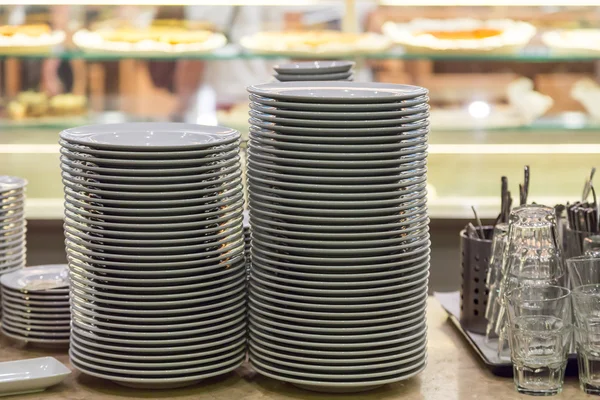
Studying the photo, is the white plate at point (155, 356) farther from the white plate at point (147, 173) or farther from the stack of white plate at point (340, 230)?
the white plate at point (147, 173)

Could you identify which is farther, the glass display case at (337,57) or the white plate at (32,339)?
the glass display case at (337,57)

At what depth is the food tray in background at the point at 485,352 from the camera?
5.51 ft

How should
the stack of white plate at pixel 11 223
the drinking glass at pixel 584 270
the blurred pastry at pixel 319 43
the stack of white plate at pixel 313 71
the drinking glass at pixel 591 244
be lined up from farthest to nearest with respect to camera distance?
the blurred pastry at pixel 319 43, the stack of white plate at pixel 313 71, the stack of white plate at pixel 11 223, the drinking glass at pixel 591 244, the drinking glass at pixel 584 270

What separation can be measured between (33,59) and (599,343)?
120 inches

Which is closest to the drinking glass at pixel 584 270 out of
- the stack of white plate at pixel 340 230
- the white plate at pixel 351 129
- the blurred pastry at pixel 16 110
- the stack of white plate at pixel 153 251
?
the stack of white plate at pixel 340 230

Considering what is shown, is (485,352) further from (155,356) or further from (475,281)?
(155,356)

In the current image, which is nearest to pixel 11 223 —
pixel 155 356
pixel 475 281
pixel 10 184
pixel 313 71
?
pixel 10 184

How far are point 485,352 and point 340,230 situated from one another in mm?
413

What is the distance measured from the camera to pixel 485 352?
1.75 m

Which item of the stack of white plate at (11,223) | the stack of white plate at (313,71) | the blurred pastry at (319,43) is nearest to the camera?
the stack of white plate at (11,223)

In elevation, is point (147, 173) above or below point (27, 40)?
below

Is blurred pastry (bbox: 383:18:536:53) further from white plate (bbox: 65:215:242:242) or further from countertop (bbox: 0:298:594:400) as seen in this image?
white plate (bbox: 65:215:242:242)

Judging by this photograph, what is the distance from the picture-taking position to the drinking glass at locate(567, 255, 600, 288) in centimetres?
164

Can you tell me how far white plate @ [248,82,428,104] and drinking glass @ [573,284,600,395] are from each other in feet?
1.41
